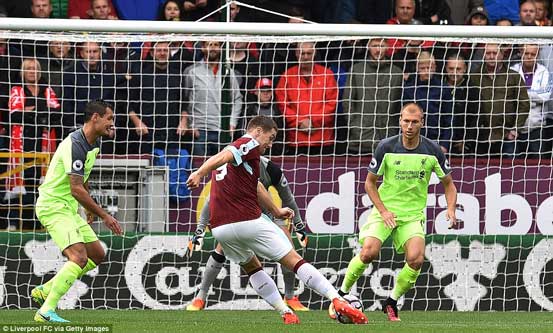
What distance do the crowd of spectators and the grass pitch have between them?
2.57 metres

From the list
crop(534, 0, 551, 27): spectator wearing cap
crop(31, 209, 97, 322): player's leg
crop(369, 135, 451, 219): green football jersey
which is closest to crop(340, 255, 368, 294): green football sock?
crop(369, 135, 451, 219): green football jersey

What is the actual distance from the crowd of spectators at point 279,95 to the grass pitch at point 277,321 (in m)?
2.57

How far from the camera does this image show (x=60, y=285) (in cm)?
1164

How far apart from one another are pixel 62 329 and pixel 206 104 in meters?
6.25

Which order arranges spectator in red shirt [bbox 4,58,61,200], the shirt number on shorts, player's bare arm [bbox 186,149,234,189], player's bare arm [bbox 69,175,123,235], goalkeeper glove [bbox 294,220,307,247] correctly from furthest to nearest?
spectator in red shirt [bbox 4,58,61,200] → goalkeeper glove [bbox 294,220,307,247] → player's bare arm [bbox 69,175,123,235] → the shirt number on shorts → player's bare arm [bbox 186,149,234,189]

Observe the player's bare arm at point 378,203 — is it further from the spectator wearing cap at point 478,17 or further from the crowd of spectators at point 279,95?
the spectator wearing cap at point 478,17

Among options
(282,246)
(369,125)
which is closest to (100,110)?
(282,246)

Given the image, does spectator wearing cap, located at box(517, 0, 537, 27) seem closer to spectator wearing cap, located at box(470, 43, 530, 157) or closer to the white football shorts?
spectator wearing cap, located at box(470, 43, 530, 157)

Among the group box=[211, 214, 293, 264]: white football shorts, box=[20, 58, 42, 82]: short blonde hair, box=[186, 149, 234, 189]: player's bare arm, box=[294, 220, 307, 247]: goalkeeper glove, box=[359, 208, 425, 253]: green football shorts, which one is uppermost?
box=[20, 58, 42, 82]: short blonde hair

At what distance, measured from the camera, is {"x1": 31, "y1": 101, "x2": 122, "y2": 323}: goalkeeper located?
11.8m

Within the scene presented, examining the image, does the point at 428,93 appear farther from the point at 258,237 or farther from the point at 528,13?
the point at 258,237

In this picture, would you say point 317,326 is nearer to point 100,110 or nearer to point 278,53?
point 100,110

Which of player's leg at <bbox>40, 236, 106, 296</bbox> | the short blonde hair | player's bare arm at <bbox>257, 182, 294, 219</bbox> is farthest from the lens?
the short blonde hair

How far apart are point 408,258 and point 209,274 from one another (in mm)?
2949
